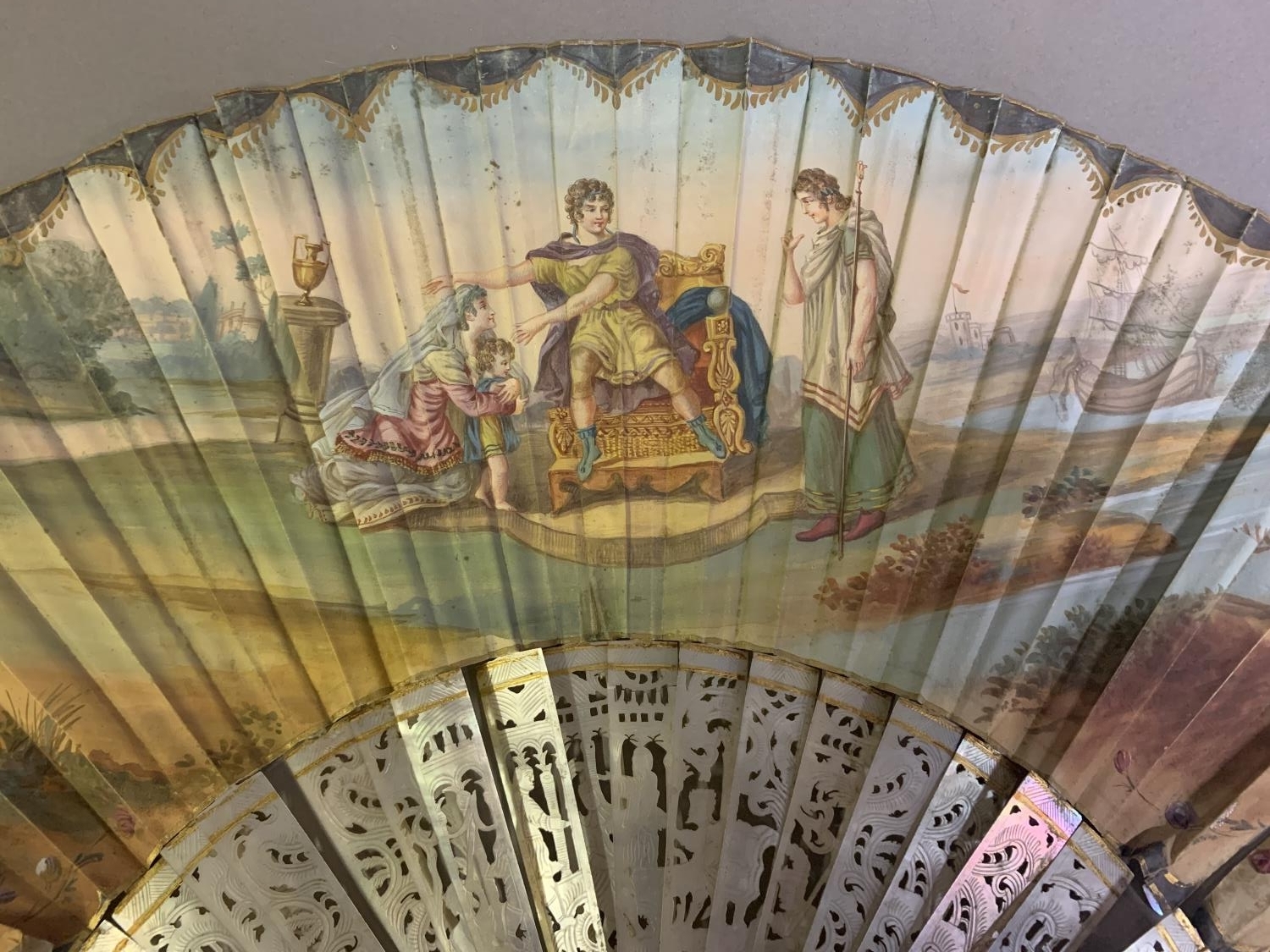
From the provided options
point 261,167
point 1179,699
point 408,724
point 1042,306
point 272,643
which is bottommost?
point 1179,699

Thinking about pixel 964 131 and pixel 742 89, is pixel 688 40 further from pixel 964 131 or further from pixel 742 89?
pixel 964 131

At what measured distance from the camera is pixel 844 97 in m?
2.80

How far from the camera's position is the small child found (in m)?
3.15

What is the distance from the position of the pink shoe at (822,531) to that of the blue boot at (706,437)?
1.35 ft

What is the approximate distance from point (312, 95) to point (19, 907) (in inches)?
95.7

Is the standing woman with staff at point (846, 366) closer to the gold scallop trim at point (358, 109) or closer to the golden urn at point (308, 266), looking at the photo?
the gold scallop trim at point (358, 109)

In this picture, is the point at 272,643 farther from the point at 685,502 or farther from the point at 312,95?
the point at 312,95

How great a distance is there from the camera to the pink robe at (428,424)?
3.16 m

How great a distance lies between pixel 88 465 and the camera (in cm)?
296

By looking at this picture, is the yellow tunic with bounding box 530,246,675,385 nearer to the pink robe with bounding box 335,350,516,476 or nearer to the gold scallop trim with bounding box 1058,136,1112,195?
the pink robe with bounding box 335,350,516,476

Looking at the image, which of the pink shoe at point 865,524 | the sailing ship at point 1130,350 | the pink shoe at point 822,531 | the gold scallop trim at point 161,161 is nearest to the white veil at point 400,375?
the gold scallop trim at point 161,161

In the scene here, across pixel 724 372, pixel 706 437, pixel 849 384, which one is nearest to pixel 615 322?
pixel 724 372

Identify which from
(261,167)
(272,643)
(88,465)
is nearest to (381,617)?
(272,643)

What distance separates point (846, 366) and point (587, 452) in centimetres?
91
